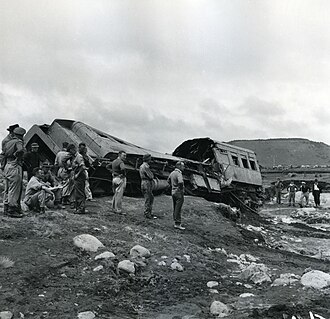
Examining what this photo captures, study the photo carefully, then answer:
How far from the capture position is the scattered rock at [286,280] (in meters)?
5.91

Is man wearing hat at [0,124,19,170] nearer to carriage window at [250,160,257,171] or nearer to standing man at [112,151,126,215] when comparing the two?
standing man at [112,151,126,215]

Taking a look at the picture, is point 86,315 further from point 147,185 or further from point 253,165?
point 253,165

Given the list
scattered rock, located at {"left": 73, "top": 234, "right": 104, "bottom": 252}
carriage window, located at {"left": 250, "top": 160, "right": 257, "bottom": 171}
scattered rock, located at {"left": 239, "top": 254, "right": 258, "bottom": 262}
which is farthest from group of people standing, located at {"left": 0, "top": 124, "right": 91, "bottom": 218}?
carriage window, located at {"left": 250, "top": 160, "right": 257, "bottom": 171}

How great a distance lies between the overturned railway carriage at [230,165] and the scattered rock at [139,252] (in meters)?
8.83

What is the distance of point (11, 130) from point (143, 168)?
10.3 ft

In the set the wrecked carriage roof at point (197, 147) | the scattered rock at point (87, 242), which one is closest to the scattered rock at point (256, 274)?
the scattered rock at point (87, 242)

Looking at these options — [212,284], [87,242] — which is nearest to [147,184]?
[87,242]

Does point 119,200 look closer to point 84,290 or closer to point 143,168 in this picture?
point 143,168

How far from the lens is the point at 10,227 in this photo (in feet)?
22.8

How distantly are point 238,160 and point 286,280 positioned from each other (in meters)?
11.6

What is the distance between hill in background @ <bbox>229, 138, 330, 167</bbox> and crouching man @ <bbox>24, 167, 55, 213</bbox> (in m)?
48.0

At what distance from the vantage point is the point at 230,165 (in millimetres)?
16391

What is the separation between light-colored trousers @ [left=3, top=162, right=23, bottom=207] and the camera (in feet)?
24.9

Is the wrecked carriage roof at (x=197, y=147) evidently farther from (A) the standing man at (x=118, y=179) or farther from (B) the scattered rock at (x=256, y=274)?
(B) the scattered rock at (x=256, y=274)
